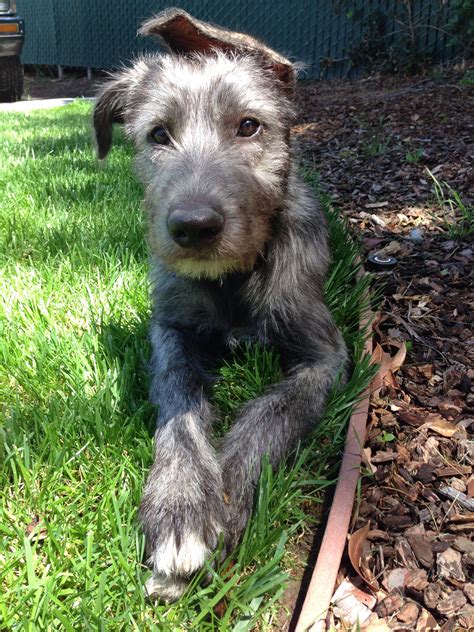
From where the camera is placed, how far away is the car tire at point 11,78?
10633mm

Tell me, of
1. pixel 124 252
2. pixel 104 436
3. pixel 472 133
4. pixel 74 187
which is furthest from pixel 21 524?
pixel 472 133

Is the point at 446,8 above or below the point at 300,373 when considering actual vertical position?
above

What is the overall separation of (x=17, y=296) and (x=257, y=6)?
11.6 metres

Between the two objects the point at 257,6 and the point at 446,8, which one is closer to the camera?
the point at 446,8

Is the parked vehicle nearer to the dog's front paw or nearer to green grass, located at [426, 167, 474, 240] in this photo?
green grass, located at [426, 167, 474, 240]

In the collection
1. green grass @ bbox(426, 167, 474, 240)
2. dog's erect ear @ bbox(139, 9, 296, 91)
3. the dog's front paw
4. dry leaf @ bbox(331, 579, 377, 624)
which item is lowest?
dry leaf @ bbox(331, 579, 377, 624)

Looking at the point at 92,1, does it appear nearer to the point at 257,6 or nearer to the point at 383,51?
the point at 257,6

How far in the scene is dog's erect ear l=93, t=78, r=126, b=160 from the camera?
2939 millimetres

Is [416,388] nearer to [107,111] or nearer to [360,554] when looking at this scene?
[360,554]

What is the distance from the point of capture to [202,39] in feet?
8.81

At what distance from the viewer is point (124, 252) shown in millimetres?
3422

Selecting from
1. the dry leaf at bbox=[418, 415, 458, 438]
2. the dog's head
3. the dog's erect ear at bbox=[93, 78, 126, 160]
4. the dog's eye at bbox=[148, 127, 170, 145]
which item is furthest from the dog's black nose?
the dog's erect ear at bbox=[93, 78, 126, 160]

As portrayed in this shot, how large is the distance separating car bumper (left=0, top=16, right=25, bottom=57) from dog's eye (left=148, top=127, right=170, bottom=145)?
882cm

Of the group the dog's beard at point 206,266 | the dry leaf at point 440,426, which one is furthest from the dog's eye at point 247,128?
the dry leaf at point 440,426
